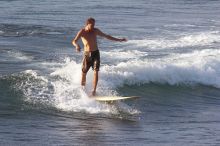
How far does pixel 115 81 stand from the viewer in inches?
721

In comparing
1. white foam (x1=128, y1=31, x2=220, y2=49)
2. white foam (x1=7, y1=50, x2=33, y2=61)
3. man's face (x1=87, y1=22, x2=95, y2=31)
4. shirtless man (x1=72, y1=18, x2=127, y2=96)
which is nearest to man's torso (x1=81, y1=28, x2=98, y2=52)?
shirtless man (x1=72, y1=18, x2=127, y2=96)

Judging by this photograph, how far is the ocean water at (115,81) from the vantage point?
505 inches

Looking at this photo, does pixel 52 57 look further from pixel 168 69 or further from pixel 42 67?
pixel 168 69

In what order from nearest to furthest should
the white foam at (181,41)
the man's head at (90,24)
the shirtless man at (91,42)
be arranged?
the man's head at (90,24) → the shirtless man at (91,42) → the white foam at (181,41)

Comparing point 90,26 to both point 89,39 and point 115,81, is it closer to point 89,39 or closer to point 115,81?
point 89,39

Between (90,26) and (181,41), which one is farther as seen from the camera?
(181,41)

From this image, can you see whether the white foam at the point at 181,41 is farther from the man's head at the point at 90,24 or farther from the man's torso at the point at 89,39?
the man's head at the point at 90,24

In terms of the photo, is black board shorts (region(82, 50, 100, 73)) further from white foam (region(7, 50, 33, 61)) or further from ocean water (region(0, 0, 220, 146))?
white foam (region(7, 50, 33, 61))

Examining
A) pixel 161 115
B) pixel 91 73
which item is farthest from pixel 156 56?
pixel 161 115

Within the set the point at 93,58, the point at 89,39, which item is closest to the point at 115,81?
the point at 93,58

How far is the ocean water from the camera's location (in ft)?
42.1

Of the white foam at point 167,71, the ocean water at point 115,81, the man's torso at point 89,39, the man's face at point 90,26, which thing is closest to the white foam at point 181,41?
the ocean water at point 115,81

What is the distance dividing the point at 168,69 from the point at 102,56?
2811 mm

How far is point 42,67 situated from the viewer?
63.9 feet
